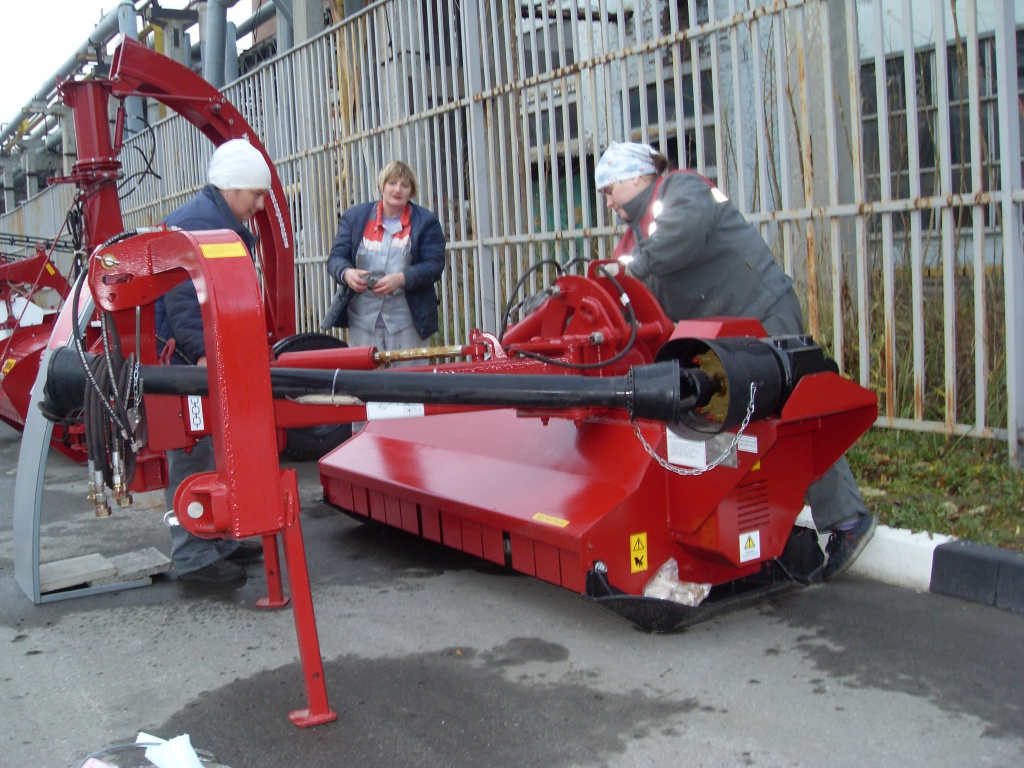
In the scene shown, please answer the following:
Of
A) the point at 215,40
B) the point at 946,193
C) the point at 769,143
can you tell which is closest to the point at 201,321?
the point at 769,143

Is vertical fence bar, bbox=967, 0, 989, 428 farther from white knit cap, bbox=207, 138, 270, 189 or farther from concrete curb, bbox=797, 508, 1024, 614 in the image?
white knit cap, bbox=207, 138, 270, 189

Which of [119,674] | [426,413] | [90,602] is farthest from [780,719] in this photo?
[90,602]

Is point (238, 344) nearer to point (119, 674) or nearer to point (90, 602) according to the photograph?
point (119, 674)

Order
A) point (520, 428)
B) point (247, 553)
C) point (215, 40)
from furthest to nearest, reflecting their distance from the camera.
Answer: point (215, 40)
point (247, 553)
point (520, 428)

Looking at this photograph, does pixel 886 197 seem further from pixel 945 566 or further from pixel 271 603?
pixel 271 603

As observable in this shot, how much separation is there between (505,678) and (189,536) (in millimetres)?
1830

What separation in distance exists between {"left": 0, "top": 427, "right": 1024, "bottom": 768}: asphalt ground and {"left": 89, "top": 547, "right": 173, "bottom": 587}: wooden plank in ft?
0.32

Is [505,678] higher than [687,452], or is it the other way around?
[687,452]

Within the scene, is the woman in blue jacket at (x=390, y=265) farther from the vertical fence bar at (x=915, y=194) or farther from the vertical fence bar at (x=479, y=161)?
the vertical fence bar at (x=915, y=194)

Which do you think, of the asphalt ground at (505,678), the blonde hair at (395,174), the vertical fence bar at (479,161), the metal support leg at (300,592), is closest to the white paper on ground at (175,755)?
the asphalt ground at (505,678)

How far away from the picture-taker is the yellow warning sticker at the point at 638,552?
11.7 feet

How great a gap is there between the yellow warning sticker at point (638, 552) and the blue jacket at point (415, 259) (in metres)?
3.00

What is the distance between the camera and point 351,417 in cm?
340

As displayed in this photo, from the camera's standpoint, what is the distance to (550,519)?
3.65 m
